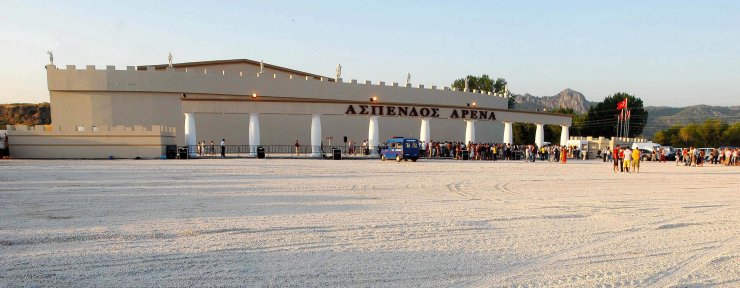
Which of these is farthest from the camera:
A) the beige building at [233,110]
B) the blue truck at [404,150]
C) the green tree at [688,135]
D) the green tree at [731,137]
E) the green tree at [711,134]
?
the green tree at [688,135]

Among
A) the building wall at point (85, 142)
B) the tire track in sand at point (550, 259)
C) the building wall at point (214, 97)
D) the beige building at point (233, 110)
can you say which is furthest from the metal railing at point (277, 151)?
the tire track in sand at point (550, 259)

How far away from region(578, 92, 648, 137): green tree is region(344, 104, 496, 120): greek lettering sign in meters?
58.8

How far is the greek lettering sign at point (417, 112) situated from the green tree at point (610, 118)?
58.8 m

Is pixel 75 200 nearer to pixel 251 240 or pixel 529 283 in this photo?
pixel 251 240

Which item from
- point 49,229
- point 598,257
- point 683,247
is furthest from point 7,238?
point 683,247

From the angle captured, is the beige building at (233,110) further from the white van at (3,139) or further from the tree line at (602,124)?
the tree line at (602,124)

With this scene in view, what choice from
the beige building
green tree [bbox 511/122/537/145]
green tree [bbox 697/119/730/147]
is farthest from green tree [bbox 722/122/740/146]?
the beige building

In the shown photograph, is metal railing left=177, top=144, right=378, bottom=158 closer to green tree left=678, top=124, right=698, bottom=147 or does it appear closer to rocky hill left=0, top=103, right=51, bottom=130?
green tree left=678, top=124, right=698, bottom=147

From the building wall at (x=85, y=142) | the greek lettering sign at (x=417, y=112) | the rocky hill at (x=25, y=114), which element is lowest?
the building wall at (x=85, y=142)

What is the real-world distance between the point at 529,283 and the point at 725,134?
115 m

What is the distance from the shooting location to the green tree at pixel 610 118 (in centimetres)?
9394

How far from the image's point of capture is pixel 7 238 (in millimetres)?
7457

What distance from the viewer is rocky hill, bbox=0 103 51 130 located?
134 metres

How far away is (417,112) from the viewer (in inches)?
1615
